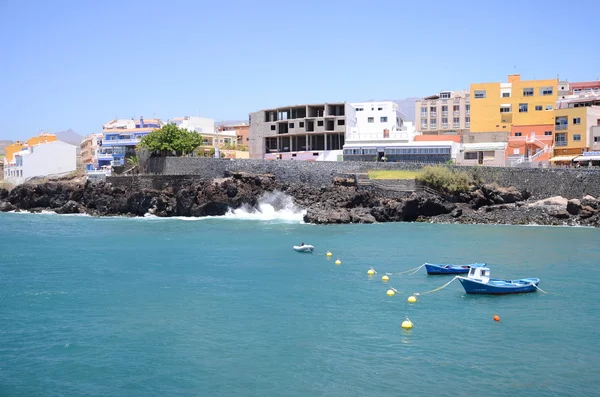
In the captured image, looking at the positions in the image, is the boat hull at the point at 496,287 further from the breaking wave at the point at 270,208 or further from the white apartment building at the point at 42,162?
the white apartment building at the point at 42,162

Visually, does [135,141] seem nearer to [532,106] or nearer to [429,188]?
[429,188]

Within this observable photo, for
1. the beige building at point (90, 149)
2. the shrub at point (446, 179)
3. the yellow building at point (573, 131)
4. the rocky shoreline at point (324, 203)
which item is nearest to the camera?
the rocky shoreline at point (324, 203)

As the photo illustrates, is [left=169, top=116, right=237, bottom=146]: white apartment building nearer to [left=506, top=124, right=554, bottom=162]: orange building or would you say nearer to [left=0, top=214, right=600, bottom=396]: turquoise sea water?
[left=506, top=124, right=554, bottom=162]: orange building

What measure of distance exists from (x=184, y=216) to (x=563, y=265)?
5280 cm

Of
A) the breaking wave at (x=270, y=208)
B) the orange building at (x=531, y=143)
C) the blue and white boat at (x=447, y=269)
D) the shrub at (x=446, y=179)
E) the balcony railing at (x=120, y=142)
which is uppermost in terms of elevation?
the balcony railing at (x=120, y=142)

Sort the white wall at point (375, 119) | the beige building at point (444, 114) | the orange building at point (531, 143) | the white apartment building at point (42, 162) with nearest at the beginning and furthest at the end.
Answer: the orange building at point (531, 143), the white wall at point (375, 119), the white apartment building at point (42, 162), the beige building at point (444, 114)

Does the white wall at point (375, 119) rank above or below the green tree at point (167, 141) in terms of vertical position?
above

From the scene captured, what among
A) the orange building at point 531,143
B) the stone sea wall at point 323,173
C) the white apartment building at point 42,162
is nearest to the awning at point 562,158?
the orange building at point 531,143

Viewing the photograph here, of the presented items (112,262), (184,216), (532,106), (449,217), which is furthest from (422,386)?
(532,106)

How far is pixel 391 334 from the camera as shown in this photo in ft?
90.7

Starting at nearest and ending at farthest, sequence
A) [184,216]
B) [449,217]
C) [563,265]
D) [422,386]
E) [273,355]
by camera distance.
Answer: [422,386], [273,355], [563,265], [449,217], [184,216]

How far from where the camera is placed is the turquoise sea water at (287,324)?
892 inches

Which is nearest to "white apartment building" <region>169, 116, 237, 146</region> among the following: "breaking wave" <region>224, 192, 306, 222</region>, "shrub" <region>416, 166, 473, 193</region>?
"breaking wave" <region>224, 192, 306, 222</region>

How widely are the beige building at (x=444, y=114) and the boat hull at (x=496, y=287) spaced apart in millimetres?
89926
